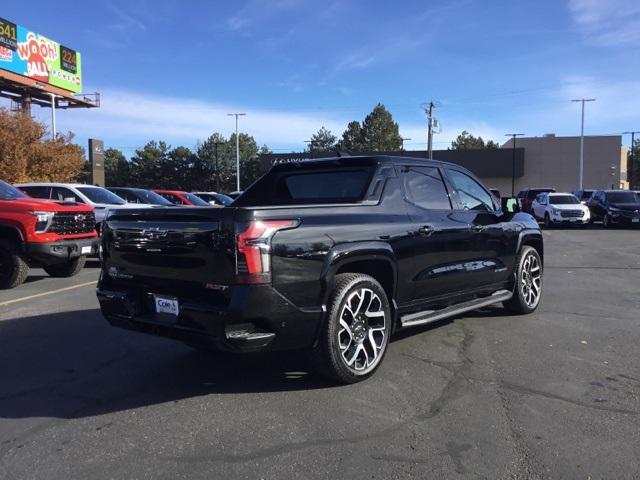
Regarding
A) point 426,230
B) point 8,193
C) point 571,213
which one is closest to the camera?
point 426,230

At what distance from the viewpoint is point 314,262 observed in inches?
163

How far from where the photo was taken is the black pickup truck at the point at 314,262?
3859 millimetres

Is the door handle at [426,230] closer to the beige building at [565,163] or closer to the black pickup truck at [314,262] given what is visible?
the black pickup truck at [314,262]

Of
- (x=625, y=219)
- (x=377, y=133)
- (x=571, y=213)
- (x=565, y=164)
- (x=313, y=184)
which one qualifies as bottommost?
(x=625, y=219)

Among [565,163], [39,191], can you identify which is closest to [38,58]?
[39,191]

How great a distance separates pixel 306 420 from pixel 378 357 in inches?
42.9

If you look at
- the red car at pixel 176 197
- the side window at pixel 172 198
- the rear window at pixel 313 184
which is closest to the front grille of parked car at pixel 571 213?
the red car at pixel 176 197

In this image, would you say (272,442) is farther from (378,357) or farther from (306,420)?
(378,357)

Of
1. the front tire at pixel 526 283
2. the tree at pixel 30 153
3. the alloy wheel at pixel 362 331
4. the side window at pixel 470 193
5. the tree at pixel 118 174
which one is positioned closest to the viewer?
the alloy wheel at pixel 362 331

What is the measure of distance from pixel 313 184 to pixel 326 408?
8.27 feet

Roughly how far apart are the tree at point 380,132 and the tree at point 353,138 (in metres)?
1.01

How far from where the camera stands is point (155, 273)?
434 cm

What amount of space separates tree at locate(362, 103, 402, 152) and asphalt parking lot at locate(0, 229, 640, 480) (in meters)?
85.1

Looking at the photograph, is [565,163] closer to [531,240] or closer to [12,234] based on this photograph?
[531,240]
